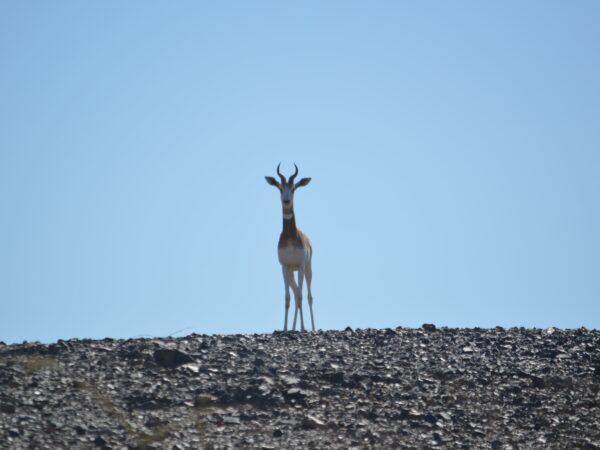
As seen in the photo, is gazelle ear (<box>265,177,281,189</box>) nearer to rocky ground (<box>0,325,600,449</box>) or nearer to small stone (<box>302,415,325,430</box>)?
rocky ground (<box>0,325,600,449</box>)

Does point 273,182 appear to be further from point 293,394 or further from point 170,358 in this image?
point 293,394

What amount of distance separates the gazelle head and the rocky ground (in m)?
6.07

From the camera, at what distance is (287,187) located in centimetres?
3075

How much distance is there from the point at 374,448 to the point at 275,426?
173cm

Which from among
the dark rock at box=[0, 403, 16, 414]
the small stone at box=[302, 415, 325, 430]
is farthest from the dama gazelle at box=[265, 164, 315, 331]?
the dark rock at box=[0, 403, 16, 414]

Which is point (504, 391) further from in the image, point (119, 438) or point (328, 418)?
point (119, 438)

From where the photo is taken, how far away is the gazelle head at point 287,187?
99.9 feet

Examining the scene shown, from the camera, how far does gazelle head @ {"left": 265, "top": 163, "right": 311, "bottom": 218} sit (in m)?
30.5

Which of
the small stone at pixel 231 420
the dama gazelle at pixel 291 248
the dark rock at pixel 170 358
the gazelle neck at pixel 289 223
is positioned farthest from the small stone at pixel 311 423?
the gazelle neck at pixel 289 223

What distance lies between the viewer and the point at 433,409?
20719 millimetres

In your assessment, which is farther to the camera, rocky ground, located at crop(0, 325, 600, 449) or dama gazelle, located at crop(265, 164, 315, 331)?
dama gazelle, located at crop(265, 164, 315, 331)

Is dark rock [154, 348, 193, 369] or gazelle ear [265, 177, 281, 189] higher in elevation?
gazelle ear [265, 177, 281, 189]

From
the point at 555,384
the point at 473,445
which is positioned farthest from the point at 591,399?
the point at 473,445

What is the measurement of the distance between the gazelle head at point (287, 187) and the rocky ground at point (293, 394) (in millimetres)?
6074
